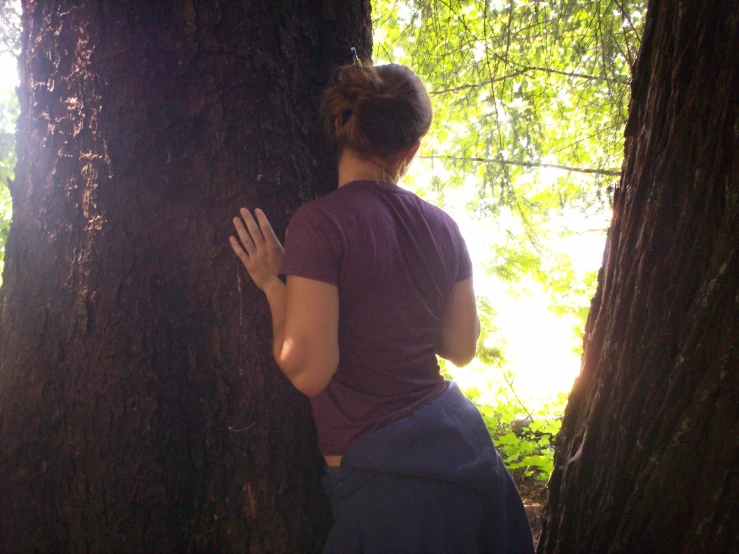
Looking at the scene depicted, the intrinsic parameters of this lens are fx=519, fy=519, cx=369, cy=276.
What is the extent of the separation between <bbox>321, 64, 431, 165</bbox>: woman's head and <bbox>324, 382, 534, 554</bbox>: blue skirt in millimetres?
801

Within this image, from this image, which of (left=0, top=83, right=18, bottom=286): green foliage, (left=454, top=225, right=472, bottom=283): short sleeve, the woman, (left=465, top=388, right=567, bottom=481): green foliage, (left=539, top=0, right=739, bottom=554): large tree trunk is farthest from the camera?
(left=0, top=83, right=18, bottom=286): green foliage

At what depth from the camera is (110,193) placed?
151 centimetres

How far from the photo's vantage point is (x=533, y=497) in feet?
11.8

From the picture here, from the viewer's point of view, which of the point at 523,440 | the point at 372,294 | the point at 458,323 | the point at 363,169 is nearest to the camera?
the point at 372,294

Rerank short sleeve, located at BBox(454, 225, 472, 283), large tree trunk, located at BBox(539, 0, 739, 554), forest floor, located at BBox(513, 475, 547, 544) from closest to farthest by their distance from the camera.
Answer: large tree trunk, located at BBox(539, 0, 739, 554), short sleeve, located at BBox(454, 225, 472, 283), forest floor, located at BBox(513, 475, 547, 544)

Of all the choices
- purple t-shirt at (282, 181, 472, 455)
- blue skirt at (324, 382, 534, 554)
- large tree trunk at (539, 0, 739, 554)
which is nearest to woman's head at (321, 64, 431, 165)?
purple t-shirt at (282, 181, 472, 455)

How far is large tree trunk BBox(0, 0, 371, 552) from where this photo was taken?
1.50 meters

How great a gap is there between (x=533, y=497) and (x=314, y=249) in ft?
9.99

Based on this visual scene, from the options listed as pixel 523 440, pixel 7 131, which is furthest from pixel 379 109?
pixel 7 131

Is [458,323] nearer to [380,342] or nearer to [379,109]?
[380,342]

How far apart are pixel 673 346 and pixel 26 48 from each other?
7.02 feet

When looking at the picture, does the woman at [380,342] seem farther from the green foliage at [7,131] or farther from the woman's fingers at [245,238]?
the green foliage at [7,131]

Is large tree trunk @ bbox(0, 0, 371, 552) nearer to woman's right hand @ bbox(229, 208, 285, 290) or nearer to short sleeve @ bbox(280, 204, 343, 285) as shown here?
woman's right hand @ bbox(229, 208, 285, 290)

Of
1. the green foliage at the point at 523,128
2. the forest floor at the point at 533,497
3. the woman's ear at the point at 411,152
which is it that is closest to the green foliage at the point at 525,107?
the green foliage at the point at 523,128
